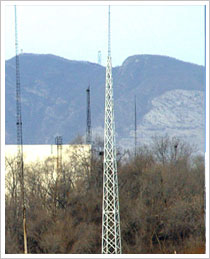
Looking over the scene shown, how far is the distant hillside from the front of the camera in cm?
6041

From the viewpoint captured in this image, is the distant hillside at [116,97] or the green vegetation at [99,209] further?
the distant hillside at [116,97]

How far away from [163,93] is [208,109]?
59.2m

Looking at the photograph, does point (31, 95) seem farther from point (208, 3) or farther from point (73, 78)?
point (208, 3)

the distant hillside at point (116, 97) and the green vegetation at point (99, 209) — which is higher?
the distant hillside at point (116, 97)

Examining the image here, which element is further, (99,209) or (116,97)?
(116,97)

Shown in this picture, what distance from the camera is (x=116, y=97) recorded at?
2672 inches

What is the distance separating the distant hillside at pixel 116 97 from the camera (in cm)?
6041

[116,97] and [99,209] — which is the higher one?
[116,97]

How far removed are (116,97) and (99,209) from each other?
43887 mm

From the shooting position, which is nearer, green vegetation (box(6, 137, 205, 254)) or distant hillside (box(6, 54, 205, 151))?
green vegetation (box(6, 137, 205, 254))

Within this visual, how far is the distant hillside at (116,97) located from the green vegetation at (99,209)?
28058mm

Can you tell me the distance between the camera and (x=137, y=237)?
22.3 metres

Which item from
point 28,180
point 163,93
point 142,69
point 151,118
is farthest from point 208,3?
point 142,69

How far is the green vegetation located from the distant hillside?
28058 mm
